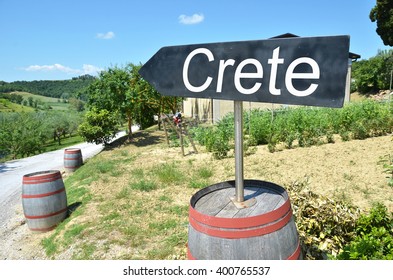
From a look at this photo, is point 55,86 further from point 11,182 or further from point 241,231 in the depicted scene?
point 241,231

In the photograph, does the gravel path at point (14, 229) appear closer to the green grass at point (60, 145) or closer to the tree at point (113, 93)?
the tree at point (113, 93)

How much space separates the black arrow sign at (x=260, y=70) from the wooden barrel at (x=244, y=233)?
0.70m

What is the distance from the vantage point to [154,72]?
6.56 feet

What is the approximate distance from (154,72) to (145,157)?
27.4 ft

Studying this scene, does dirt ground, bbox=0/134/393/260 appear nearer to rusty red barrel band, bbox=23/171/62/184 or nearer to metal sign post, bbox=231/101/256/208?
rusty red barrel band, bbox=23/171/62/184

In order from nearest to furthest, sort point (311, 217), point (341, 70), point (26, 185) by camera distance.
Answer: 1. point (341, 70)
2. point (311, 217)
3. point (26, 185)

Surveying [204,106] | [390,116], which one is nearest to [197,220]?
[390,116]

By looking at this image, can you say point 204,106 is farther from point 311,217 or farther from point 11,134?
point 311,217

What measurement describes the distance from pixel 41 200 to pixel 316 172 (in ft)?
18.1

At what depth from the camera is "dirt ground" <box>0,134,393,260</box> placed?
4.68m

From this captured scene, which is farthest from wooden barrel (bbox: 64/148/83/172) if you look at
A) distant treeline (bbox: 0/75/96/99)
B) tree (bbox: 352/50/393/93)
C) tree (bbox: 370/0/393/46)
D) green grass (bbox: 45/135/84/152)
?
distant treeline (bbox: 0/75/96/99)

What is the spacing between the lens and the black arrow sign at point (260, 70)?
4.47 feet

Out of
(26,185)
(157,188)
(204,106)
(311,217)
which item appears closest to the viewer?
(311,217)

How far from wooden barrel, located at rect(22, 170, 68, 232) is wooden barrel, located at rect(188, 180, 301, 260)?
13.3 feet
